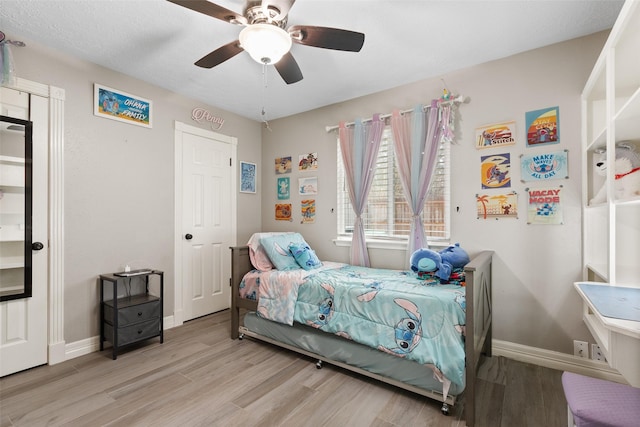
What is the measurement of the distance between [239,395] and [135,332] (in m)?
1.24

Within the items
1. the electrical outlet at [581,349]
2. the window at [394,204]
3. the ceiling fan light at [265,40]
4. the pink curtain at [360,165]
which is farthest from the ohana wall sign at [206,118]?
the electrical outlet at [581,349]

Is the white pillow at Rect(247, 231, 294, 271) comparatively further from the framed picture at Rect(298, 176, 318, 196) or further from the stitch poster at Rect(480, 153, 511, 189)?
the stitch poster at Rect(480, 153, 511, 189)

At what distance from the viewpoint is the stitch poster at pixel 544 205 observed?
230cm

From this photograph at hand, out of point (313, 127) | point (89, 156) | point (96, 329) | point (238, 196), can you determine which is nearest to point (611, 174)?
point (313, 127)

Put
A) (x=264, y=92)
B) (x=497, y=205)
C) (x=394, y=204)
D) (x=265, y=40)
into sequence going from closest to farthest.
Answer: (x=265, y=40) → (x=497, y=205) → (x=394, y=204) → (x=264, y=92)

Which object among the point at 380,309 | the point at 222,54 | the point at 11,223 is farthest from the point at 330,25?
the point at 11,223

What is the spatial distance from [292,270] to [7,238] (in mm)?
2159

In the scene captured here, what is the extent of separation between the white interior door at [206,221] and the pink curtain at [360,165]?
1.54 meters

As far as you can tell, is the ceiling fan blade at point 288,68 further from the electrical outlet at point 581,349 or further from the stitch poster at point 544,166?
the electrical outlet at point 581,349

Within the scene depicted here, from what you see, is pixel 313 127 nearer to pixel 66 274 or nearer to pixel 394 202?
pixel 394 202

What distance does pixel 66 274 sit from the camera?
2.47m

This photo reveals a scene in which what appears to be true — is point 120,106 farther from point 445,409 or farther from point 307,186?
point 445,409

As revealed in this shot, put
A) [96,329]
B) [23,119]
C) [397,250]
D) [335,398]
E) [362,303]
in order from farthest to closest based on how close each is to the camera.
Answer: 1. [397,250]
2. [96,329]
3. [23,119]
4. [362,303]
5. [335,398]

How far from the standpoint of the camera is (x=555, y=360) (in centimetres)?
228
